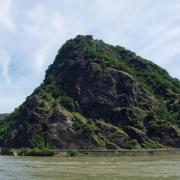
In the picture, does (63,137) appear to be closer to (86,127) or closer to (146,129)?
(86,127)

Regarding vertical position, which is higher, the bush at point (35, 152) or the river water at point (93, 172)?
the bush at point (35, 152)

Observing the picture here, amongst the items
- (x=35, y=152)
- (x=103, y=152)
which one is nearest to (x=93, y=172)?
(x=103, y=152)

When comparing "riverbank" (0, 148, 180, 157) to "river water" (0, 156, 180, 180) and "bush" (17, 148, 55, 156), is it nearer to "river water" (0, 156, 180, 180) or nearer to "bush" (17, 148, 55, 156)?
"bush" (17, 148, 55, 156)

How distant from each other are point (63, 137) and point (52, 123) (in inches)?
306

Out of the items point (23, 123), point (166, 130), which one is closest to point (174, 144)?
point (166, 130)

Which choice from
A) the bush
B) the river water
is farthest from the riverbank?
the river water

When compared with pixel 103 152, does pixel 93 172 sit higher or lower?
lower

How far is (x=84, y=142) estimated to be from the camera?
185000 mm

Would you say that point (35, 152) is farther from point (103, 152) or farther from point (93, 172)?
point (93, 172)

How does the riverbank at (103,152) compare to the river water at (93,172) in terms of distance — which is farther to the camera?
the riverbank at (103,152)

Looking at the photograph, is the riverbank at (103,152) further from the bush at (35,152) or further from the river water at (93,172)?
the river water at (93,172)

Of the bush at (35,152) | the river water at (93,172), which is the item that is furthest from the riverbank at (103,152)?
the river water at (93,172)

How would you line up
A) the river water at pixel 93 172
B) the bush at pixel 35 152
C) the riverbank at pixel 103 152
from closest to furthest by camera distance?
1. the river water at pixel 93 172
2. the riverbank at pixel 103 152
3. the bush at pixel 35 152

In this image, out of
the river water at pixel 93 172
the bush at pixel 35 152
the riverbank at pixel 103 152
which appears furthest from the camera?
the bush at pixel 35 152
